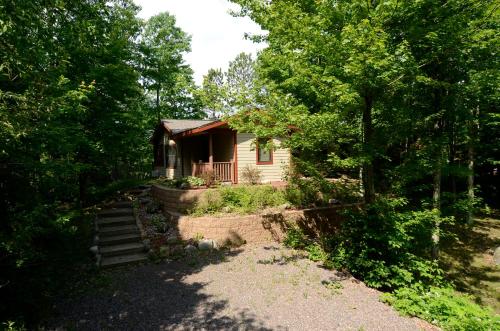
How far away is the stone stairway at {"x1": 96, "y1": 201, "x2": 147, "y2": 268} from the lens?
25.8 ft

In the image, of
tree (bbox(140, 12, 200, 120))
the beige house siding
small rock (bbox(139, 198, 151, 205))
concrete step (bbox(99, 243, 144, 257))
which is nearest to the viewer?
concrete step (bbox(99, 243, 144, 257))

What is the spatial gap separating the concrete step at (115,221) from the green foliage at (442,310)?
28.4ft

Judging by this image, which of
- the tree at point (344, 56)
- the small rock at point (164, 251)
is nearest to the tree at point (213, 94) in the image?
the tree at point (344, 56)

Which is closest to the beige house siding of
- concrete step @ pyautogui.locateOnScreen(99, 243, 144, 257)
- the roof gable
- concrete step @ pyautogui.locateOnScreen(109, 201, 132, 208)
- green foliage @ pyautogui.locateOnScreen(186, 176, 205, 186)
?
the roof gable

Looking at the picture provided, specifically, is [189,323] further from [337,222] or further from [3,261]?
[337,222]

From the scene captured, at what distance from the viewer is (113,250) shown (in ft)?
26.7

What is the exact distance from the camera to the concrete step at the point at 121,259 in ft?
24.6

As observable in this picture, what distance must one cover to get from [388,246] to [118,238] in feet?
27.2

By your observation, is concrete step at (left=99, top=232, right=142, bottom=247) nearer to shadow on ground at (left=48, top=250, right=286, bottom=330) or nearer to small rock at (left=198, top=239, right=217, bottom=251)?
shadow on ground at (left=48, top=250, right=286, bottom=330)

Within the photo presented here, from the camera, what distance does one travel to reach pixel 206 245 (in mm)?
8695

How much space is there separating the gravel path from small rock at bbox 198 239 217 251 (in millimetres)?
797

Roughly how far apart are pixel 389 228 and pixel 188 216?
6412 millimetres

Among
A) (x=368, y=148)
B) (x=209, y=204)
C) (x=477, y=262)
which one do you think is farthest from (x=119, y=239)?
(x=477, y=262)

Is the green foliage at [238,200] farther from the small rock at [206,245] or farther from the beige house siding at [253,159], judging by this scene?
the beige house siding at [253,159]
